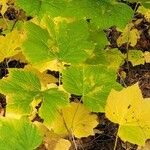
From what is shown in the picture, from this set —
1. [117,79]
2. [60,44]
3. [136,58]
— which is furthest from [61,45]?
[136,58]

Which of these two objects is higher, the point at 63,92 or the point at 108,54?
the point at 63,92

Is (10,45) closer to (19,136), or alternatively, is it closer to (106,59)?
(106,59)

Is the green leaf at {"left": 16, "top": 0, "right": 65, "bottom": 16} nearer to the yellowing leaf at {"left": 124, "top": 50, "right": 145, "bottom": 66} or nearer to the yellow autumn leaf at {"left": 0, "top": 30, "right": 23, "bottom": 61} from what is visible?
the yellow autumn leaf at {"left": 0, "top": 30, "right": 23, "bottom": 61}

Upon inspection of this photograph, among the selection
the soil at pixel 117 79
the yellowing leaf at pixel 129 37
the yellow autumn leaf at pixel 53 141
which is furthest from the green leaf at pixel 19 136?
the yellowing leaf at pixel 129 37

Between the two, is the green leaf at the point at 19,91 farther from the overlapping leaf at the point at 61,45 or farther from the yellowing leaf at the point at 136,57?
the yellowing leaf at the point at 136,57

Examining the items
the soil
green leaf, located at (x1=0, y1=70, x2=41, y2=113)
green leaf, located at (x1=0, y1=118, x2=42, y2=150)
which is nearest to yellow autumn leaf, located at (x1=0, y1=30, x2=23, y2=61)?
the soil

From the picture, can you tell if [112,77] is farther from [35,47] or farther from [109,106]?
[35,47]

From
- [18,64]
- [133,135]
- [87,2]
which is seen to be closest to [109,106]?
[133,135]
